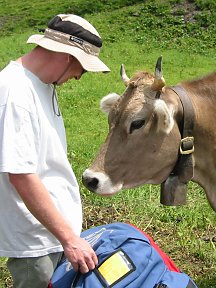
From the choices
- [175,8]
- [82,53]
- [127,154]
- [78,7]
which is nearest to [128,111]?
[127,154]

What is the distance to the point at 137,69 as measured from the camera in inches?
634

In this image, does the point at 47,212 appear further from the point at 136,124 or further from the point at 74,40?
the point at 136,124

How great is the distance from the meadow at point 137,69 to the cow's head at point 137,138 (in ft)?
4.36

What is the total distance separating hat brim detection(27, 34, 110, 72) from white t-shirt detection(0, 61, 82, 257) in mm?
193

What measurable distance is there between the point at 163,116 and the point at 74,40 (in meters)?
→ 0.93

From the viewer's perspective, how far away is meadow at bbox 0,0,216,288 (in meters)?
5.40

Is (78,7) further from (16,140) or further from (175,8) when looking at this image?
(16,140)

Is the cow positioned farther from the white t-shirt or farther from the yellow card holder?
the yellow card holder

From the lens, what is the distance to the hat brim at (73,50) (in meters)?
3.13

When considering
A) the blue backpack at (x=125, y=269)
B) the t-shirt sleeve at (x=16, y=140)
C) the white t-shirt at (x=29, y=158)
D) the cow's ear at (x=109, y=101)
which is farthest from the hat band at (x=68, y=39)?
the blue backpack at (x=125, y=269)

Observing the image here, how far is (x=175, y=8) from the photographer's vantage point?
70.9ft

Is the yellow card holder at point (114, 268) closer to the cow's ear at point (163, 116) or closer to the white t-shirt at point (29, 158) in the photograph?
the white t-shirt at point (29, 158)

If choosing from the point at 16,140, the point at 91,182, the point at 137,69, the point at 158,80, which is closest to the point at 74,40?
the point at 16,140

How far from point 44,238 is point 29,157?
0.57 metres
